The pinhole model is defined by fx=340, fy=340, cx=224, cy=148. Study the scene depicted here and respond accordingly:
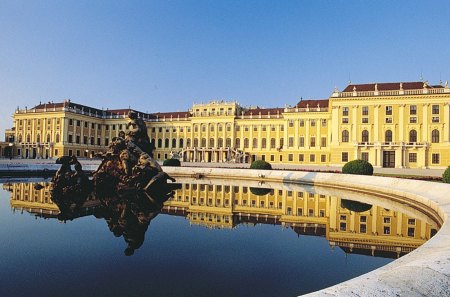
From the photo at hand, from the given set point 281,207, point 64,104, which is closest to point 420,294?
point 281,207

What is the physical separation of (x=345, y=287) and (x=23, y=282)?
187 inches

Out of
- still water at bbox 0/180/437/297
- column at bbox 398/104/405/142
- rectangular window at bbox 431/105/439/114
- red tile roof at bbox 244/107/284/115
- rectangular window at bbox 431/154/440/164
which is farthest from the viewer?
red tile roof at bbox 244/107/284/115

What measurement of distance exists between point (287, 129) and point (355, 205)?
1930 inches

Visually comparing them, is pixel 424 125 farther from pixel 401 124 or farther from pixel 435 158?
pixel 435 158

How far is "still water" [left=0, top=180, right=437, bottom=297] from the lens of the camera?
209 inches

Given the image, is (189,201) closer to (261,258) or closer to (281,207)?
(281,207)

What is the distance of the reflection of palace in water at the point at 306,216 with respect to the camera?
8320 millimetres

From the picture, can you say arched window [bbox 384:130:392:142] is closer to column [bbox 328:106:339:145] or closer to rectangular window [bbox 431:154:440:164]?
rectangular window [bbox 431:154:440:164]

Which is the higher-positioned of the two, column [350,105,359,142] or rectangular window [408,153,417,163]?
column [350,105,359,142]

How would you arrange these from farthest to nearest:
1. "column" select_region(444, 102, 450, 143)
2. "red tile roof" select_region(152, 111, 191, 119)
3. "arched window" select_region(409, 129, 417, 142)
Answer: "red tile roof" select_region(152, 111, 191, 119), "arched window" select_region(409, 129, 417, 142), "column" select_region(444, 102, 450, 143)

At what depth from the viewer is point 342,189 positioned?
20.3 metres

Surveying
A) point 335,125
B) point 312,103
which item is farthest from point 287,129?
point 335,125

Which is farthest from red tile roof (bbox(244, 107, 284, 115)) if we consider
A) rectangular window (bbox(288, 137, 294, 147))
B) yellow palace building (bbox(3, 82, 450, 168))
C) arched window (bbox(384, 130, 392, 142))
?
arched window (bbox(384, 130, 392, 142))

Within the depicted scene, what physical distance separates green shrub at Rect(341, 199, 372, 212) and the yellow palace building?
3899 cm
